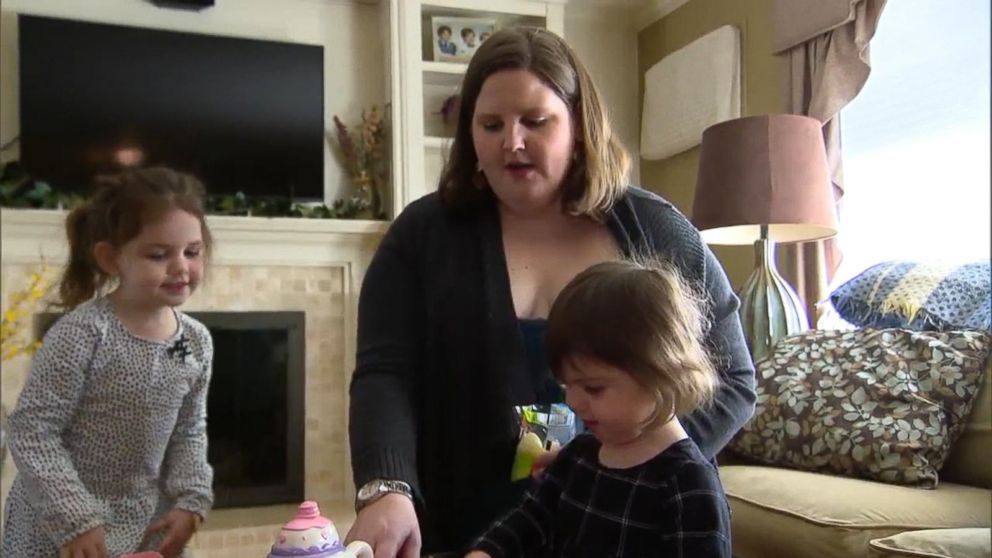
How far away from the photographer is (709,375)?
84 centimetres

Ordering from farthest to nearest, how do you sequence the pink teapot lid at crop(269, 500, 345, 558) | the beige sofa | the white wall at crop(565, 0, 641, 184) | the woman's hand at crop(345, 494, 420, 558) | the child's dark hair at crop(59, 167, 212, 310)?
the white wall at crop(565, 0, 641, 184) → the beige sofa → the child's dark hair at crop(59, 167, 212, 310) → the woman's hand at crop(345, 494, 420, 558) → the pink teapot lid at crop(269, 500, 345, 558)

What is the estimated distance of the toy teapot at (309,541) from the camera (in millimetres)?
695

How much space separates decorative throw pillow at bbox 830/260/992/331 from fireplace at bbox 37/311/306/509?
6.08 ft

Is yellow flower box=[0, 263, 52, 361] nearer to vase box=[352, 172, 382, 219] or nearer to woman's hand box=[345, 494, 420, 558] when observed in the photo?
vase box=[352, 172, 382, 219]

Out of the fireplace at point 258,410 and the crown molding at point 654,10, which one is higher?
the crown molding at point 654,10

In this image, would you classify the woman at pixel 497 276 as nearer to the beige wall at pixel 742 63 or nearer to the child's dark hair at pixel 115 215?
the child's dark hair at pixel 115 215

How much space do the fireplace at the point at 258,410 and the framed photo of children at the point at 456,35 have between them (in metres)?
1.07

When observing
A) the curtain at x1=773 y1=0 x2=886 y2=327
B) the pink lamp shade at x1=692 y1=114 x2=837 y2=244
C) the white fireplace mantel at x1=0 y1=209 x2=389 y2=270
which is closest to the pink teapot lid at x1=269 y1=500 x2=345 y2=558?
the pink lamp shade at x1=692 y1=114 x2=837 y2=244

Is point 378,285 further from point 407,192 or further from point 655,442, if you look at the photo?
point 407,192

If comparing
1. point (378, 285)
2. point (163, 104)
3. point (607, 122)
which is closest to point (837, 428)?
point (607, 122)

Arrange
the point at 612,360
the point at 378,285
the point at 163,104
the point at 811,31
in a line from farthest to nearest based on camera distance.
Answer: the point at 163,104 < the point at 811,31 < the point at 378,285 < the point at 612,360

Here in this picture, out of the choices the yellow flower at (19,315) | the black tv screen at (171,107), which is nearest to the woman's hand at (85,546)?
the yellow flower at (19,315)

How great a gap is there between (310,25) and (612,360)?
270cm

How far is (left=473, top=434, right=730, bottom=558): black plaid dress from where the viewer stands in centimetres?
73
